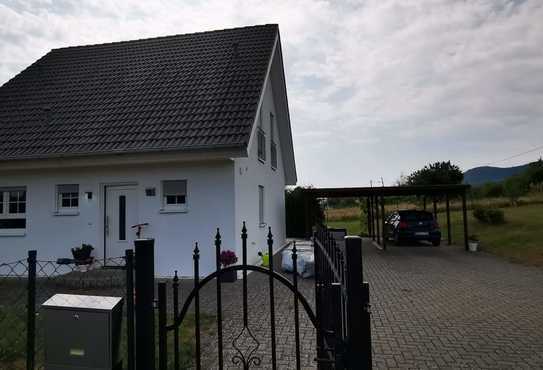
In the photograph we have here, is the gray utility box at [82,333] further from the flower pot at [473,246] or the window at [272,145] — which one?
the flower pot at [473,246]

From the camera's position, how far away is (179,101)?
→ 10.6 m

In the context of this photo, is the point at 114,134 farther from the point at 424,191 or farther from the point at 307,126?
the point at 424,191

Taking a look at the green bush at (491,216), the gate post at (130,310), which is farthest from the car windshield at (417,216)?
the gate post at (130,310)

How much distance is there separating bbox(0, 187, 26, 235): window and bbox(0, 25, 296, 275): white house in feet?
0.10

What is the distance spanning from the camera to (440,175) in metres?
29.0

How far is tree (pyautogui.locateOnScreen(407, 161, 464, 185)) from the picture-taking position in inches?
1129

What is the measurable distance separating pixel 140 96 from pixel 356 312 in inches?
433

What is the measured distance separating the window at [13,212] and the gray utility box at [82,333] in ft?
32.4

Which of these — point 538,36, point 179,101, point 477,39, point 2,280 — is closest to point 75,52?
point 179,101

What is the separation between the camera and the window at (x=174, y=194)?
9453 millimetres

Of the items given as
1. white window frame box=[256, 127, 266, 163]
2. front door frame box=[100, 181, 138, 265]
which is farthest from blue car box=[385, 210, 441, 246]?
front door frame box=[100, 181, 138, 265]

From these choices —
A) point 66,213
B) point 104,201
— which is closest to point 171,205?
point 104,201

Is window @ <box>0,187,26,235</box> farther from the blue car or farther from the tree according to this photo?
the tree

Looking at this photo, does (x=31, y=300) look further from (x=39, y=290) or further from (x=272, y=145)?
(x=272, y=145)
